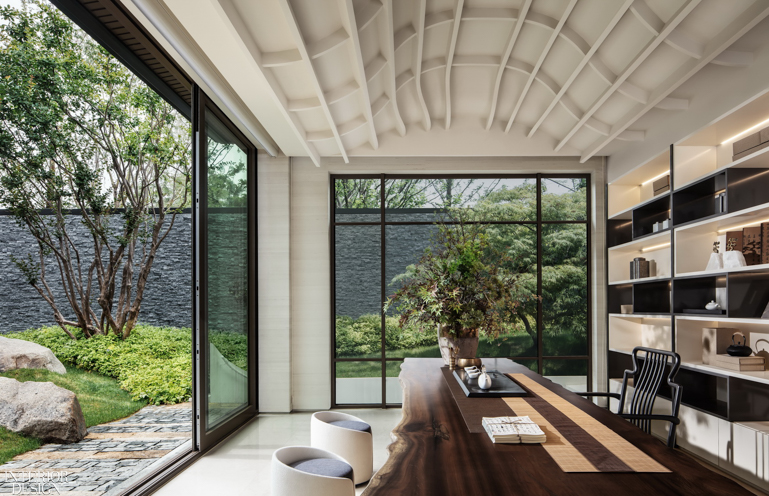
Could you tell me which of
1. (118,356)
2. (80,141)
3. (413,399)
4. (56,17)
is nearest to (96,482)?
(413,399)

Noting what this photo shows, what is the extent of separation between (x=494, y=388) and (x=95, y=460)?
4148 mm

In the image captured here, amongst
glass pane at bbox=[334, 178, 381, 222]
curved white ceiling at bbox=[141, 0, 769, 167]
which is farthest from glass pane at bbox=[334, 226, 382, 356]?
curved white ceiling at bbox=[141, 0, 769, 167]

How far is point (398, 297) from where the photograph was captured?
362 cm

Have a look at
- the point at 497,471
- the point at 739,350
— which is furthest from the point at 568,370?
the point at 497,471

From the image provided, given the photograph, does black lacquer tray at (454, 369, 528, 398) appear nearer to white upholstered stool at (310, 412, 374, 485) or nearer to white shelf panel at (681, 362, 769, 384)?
white upholstered stool at (310, 412, 374, 485)

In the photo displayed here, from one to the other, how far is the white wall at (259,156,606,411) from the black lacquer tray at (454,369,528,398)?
301cm

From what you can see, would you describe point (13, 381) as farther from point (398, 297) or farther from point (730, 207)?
point (730, 207)

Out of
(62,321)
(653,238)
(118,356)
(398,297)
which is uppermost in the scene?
(653,238)

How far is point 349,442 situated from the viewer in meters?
3.20

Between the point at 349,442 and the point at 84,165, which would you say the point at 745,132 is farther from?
the point at 84,165

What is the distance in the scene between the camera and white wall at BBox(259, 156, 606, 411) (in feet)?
18.7

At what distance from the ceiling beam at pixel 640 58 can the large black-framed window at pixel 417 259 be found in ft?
3.68

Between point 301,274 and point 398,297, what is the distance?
2522mm

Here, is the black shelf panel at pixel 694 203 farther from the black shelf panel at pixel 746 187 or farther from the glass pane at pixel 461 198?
the glass pane at pixel 461 198
